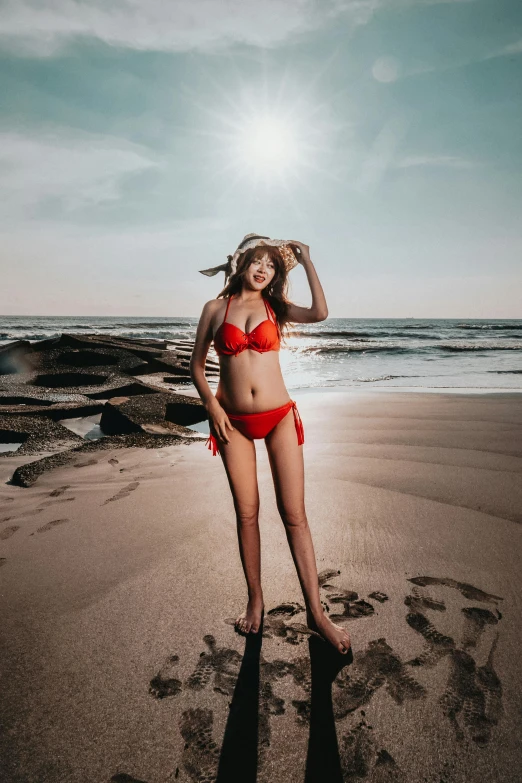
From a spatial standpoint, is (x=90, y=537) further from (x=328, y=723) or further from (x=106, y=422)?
(x=106, y=422)

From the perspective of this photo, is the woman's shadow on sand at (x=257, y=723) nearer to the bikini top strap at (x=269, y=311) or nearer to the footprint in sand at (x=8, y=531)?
the bikini top strap at (x=269, y=311)

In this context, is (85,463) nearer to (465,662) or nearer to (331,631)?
(331,631)

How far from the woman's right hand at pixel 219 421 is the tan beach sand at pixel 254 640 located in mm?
914

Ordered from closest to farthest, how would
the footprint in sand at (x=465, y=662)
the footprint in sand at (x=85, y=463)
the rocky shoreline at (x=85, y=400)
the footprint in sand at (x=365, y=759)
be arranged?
1. the footprint in sand at (x=365, y=759)
2. the footprint in sand at (x=465, y=662)
3. the footprint in sand at (x=85, y=463)
4. the rocky shoreline at (x=85, y=400)

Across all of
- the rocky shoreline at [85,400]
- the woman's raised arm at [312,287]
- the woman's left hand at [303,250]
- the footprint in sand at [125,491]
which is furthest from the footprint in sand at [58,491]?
the woman's left hand at [303,250]

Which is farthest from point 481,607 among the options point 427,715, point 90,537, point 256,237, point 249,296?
point 90,537

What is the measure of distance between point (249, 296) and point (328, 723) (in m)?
1.86

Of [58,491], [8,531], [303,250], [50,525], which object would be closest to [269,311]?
[303,250]

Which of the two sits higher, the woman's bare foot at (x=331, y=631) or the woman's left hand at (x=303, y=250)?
the woman's left hand at (x=303, y=250)

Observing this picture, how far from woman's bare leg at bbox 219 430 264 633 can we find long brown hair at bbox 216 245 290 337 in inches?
27.3

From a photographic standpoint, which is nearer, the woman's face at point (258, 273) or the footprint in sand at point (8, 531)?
the woman's face at point (258, 273)

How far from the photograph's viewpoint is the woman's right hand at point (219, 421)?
2104 millimetres

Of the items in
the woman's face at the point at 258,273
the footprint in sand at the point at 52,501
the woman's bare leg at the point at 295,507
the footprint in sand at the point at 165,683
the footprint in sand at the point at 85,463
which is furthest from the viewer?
the footprint in sand at the point at 85,463

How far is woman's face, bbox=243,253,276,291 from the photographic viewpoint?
7.33 feet
